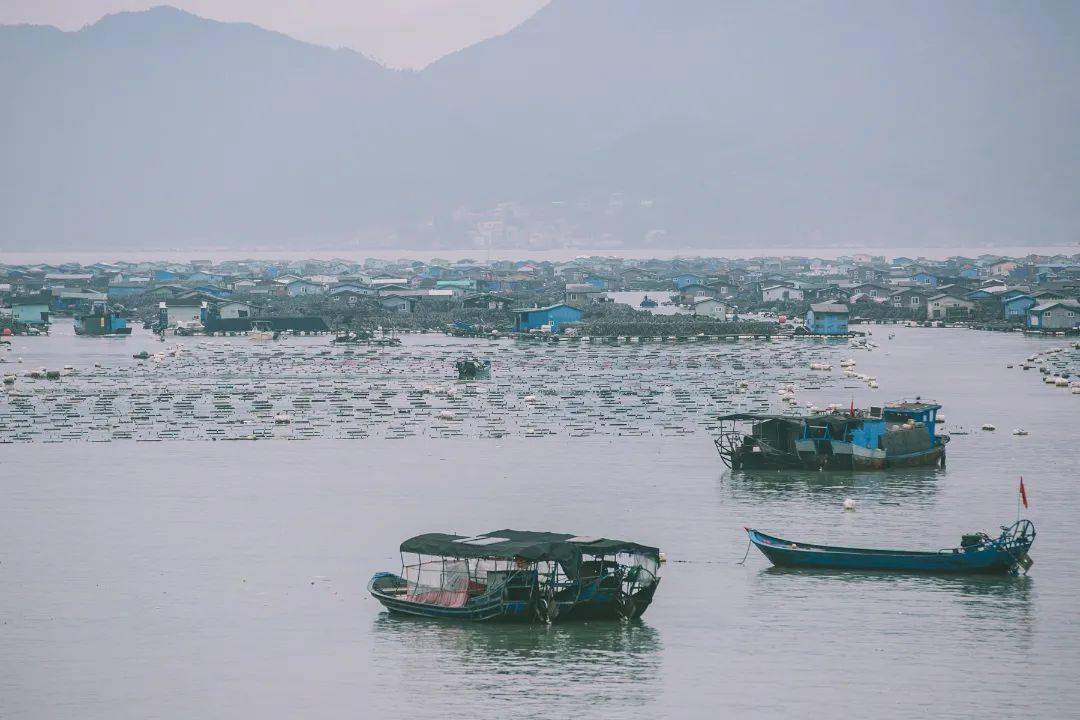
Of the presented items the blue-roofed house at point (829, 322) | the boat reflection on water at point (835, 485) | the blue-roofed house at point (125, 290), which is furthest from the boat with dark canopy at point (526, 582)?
the blue-roofed house at point (125, 290)

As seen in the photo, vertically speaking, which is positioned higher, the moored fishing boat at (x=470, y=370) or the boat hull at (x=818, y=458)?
the moored fishing boat at (x=470, y=370)

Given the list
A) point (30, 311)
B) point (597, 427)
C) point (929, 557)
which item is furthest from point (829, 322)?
point (929, 557)

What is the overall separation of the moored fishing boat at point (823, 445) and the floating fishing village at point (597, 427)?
0.16ft

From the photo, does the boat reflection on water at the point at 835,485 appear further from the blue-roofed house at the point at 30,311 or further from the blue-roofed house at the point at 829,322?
the blue-roofed house at the point at 30,311

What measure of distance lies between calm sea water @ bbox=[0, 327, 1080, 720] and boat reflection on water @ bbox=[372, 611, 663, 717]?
0.13 ft

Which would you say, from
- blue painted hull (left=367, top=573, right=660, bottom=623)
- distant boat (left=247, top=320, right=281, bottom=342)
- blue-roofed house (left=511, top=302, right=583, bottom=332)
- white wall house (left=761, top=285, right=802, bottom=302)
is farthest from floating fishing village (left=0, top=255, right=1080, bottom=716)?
white wall house (left=761, top=285, right=802, bottom=302)

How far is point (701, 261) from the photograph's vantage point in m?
164

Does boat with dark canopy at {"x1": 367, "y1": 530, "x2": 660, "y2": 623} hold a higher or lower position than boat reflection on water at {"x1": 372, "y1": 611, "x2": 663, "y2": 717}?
higher

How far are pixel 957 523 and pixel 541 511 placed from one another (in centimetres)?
721

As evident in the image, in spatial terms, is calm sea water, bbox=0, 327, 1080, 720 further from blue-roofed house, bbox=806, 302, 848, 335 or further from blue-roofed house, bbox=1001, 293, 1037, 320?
blue-roofed house, bbox=1001, 293, 1037, 320

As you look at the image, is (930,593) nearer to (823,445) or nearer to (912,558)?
(912,558)

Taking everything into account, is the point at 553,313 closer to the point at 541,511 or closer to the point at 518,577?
the point at 541,511

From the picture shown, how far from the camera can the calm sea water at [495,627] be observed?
56.0 ft

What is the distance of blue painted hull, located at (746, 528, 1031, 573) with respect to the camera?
854 inches
